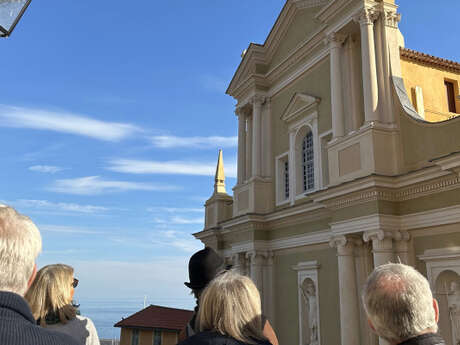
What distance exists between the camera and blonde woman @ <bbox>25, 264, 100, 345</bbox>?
3.21 m

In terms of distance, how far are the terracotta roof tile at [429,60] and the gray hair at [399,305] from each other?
34.9 ft

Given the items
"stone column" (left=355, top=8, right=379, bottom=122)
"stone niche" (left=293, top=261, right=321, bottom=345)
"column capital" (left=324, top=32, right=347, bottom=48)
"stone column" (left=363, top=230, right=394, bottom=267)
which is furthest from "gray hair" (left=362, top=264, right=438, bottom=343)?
"column capital" (left=324, top=32, right=347, bottom=48)

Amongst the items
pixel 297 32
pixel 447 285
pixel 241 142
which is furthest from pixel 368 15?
pixel 241 142

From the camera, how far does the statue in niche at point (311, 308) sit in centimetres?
1191

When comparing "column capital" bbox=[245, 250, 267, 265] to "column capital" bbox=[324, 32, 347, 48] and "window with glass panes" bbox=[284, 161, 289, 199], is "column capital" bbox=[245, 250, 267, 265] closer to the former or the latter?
"window with glass panes" bbox=[284, 161, 289, 199]

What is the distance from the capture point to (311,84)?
13664mm

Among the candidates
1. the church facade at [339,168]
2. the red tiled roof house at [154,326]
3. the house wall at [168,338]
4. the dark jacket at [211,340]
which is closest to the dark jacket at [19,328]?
the dark jacket at [211,340]

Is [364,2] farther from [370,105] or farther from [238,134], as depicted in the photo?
[238,134]

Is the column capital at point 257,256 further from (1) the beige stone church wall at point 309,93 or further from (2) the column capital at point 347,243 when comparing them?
(2) the column capital at point 347,243

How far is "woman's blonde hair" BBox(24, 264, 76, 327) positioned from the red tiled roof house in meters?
21.0

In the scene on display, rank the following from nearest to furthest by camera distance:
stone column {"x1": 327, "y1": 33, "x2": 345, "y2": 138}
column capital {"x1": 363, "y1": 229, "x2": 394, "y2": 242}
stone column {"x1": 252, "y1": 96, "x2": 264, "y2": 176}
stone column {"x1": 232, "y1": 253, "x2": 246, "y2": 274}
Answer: column capital {"x1": 363, "y1": 229, "x2": 394, "y2": 242} → stone column {"x1": 327, "y1": 33, "x2": 345, "y2": 138} → stone column {"x1": 232, "y1": 253, "x2": 246, "y2": 274} → stone column {"x1": 252, "y1": 96, "x2": 264, "y2": 176}

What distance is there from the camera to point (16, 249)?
5.57 feet

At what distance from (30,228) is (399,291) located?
1726 mm

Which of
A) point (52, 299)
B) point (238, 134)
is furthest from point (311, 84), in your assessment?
point (52, 299)
